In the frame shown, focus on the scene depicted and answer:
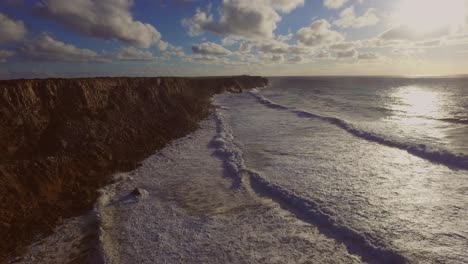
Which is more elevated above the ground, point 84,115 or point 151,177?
point 84,115

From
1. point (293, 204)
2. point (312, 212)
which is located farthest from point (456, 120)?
point (312, 212)

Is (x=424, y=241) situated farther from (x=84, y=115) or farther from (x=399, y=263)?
(x=84, y=115)

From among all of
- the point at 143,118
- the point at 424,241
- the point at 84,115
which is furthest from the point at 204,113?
the point at 424,241

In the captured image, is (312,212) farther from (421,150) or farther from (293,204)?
(421,150)

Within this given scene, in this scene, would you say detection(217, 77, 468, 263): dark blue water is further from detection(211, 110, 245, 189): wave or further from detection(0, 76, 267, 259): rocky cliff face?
detection(0, 76, 267, 259): rocky cliff face

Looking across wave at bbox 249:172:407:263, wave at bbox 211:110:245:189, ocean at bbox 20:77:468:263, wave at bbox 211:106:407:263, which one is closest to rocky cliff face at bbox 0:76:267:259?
ocean at bbox 20:77:468:263

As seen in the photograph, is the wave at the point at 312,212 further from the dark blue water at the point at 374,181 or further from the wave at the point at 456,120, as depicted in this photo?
the wave at the point at 456,120

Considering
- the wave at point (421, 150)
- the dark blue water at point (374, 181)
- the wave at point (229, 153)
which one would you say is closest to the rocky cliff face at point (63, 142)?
the wave at point (229, 153)
